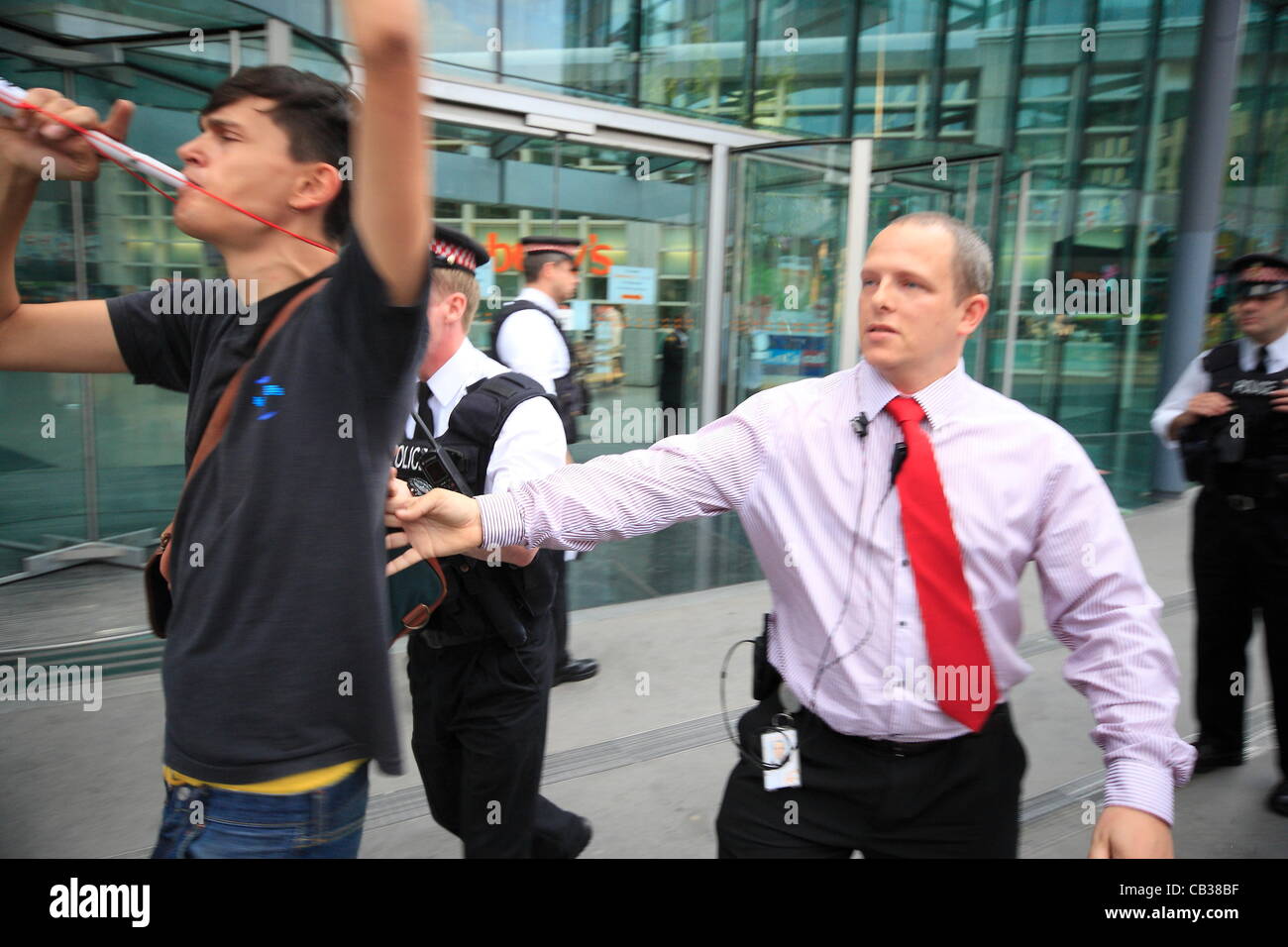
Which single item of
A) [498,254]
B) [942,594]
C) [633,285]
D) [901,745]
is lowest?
[901,745]

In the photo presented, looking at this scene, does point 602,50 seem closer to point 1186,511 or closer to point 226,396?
point 1186,511

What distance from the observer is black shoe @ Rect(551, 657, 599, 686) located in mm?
4559

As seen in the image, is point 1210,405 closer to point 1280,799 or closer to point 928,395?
point 1280,799

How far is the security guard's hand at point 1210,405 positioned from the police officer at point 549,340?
106 inches

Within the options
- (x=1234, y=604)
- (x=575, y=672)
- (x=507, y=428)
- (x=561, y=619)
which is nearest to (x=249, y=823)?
(x=507, y=428)

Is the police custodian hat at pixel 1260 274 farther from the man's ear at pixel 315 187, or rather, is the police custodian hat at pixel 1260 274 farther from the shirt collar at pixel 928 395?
the man's ear at pixel 315 187

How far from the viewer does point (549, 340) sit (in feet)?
15.1

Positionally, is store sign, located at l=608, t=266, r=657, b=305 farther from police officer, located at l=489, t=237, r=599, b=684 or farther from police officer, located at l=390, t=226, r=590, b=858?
police officer, located at l=390, t=226, r=590, b=858

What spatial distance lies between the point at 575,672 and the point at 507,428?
8.00 ft

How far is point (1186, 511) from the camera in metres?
8.82

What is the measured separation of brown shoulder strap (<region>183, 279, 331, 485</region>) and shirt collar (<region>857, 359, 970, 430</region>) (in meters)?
1.07

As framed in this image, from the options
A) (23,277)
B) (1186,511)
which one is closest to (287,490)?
(23,277)

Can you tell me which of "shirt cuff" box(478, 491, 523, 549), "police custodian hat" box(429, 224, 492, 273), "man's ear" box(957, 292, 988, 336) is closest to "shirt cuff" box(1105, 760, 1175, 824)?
"man's ear" box(957, 292, 988, 336)

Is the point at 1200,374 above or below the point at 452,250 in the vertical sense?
below
